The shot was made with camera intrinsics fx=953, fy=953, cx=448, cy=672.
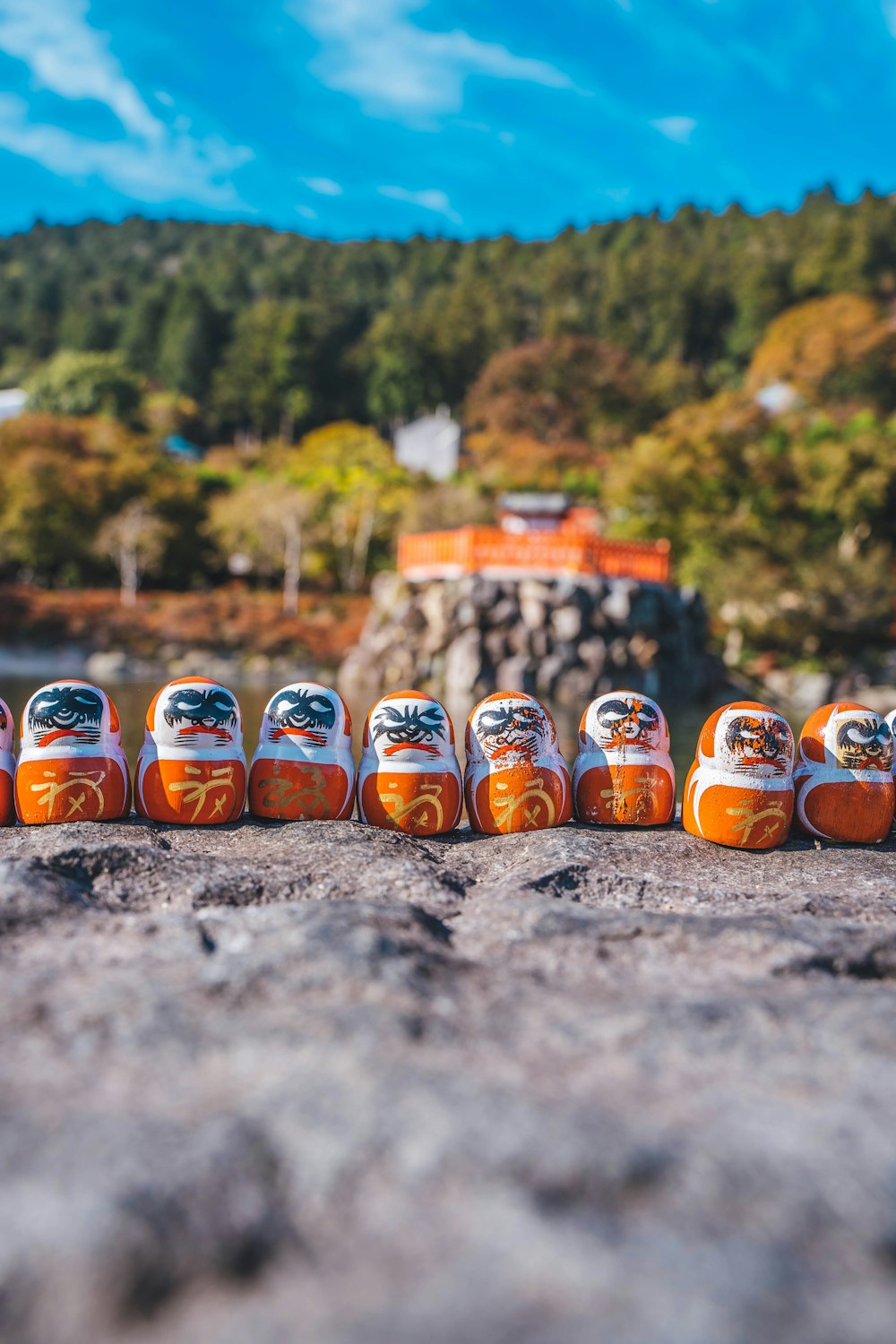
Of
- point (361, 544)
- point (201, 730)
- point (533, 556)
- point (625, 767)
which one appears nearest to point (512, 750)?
point (625, 767)

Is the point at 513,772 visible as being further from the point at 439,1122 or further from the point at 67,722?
the point at 439,1122

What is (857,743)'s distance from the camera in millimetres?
3721

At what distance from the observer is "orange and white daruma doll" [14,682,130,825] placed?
357cm

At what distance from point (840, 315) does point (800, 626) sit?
98.2 feet

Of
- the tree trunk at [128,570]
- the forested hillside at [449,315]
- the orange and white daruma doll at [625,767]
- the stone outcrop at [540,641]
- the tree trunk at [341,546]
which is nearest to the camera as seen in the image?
the orange and white daruma doll at [625,767]

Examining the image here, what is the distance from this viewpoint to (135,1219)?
129cm

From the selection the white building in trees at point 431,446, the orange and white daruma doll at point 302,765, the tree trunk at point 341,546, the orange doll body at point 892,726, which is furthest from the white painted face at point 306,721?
the white building in trees at point 431,446

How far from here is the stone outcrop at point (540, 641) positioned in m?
18.6

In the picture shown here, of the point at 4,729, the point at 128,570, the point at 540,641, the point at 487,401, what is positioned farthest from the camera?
the point at 487,401

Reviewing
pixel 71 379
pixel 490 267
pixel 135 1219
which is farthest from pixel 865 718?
pixel 490 267

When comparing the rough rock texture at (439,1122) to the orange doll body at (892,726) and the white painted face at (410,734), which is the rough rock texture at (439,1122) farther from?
the orange doll body at (892,726)

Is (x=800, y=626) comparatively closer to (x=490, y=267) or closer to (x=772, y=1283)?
(x=772, y=1283)

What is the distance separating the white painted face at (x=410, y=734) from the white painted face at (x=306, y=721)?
5.3 inches

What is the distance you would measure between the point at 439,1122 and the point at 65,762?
2.54m
